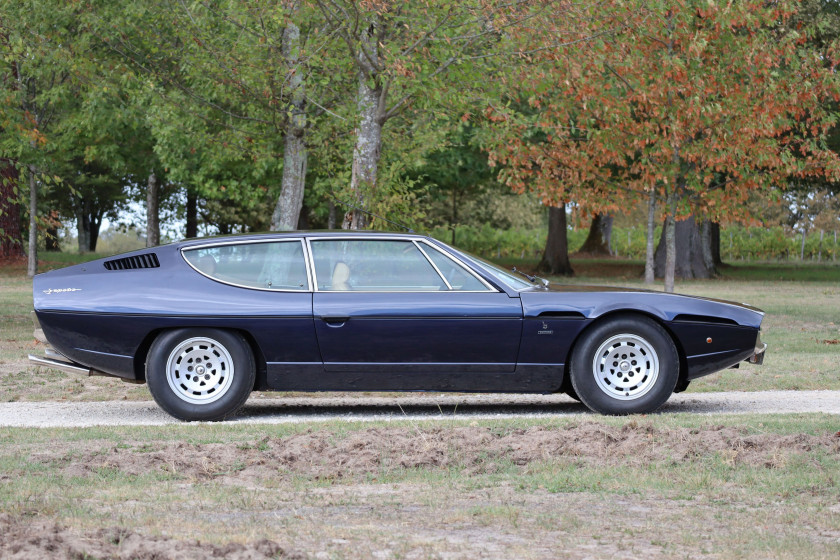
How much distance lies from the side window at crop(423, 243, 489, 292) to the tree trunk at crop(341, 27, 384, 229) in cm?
564

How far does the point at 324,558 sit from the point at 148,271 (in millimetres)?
4601

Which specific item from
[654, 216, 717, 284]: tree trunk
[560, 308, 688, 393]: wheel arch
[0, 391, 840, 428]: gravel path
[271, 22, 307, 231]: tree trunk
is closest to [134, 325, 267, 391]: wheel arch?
[0, 391, 840, 428]: gravel path

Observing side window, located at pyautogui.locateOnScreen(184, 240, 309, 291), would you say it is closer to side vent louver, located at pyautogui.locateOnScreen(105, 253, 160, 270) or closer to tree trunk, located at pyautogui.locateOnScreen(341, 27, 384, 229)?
side vent louver, located at pyautogui.locateOnScreen(105, 253, 160, 270)

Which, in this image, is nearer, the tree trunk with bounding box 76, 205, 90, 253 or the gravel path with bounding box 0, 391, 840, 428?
the gravel path with bounding box 0, 391, 840, 428

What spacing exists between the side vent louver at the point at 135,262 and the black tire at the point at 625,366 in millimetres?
3206

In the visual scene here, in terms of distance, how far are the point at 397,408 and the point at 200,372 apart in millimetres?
1638

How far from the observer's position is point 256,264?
338 inches

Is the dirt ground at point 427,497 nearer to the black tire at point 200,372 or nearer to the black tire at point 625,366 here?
the black tire at point 625,366

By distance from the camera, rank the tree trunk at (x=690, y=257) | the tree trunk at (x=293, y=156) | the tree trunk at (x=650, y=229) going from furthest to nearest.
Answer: the tree trunk at (x=690, y=257) < the tree trunk at (x=650, y=229) < the tree trunk at (x=293, y=156)

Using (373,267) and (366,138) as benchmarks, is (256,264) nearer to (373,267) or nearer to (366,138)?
(373,267)

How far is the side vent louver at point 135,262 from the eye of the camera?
8555 millimetres

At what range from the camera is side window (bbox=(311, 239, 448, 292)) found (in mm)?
8453

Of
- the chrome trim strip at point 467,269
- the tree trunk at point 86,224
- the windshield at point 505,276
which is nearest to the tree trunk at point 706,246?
the windshield at point 505,276

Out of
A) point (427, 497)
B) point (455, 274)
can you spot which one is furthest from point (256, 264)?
point (427, 497)
